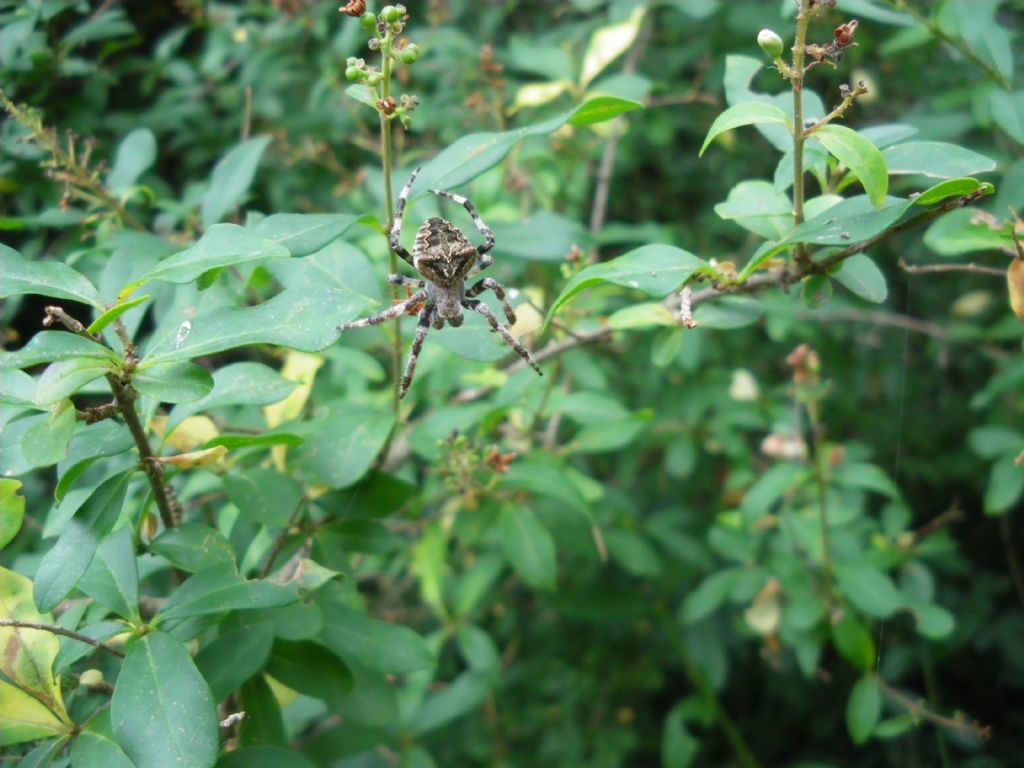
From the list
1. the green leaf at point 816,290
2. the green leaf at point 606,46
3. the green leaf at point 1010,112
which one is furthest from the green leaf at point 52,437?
the green leaf at point 606,46

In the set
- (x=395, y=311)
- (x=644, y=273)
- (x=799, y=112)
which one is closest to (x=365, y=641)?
(x=395, y=311)

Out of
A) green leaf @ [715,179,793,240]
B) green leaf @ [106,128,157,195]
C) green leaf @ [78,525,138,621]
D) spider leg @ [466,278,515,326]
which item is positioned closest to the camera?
green leaf @ [78,525,138,621]

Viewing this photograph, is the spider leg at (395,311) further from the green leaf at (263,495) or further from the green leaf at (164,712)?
the green leaf at (164,712)

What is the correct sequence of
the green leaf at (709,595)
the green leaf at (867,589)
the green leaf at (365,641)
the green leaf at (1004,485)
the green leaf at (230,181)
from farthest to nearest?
the green leaf at (709,595) → the green leaf at (1004,485) → the green leaf at (867,589) → the green leaf at (230,181) → the green leaf at (365,641)

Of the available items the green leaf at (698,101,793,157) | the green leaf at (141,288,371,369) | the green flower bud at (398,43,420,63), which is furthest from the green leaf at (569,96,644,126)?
the green leaf at (141,288,371,369)

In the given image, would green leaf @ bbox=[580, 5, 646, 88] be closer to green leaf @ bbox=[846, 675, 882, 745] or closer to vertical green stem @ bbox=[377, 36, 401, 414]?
vertical green stem @ bbox=[377, 36, 401, 414]

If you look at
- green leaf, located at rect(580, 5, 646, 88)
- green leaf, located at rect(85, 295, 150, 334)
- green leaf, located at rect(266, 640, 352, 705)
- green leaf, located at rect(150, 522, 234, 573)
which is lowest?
green leaf, located at rect(266, 640, 352, 705)
